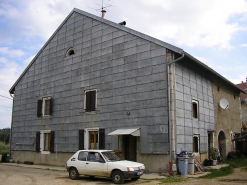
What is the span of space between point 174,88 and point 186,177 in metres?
4.33

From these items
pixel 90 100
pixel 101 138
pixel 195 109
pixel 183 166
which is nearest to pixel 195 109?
pixel 195 109

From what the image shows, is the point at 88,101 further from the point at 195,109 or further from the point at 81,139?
the point at 195,109

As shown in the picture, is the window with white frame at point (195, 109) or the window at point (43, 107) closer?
the window with white frame at point (195, 109)

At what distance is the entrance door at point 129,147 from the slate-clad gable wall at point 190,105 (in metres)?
2.71

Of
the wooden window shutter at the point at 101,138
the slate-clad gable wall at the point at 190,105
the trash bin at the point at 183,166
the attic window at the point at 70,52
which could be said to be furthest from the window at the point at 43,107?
the trash bin at the point at 183,166

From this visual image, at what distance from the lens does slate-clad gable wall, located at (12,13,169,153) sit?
14.4m

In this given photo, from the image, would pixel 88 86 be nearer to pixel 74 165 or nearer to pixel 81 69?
pixel 81 69

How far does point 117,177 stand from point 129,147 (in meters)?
4.66

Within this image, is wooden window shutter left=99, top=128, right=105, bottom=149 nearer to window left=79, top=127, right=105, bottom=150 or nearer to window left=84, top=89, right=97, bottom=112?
window left=79, top=127, right=105, bottom=150

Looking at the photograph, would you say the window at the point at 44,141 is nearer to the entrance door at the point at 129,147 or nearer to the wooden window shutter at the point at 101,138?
the wooden window shutter at the point at 101,138

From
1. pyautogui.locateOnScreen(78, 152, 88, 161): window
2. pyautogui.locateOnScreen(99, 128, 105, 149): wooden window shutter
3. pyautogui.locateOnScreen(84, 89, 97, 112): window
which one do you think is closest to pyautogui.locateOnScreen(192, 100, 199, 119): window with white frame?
pyautogui.locateOnScreen(99, 128, 105, 149): wooden window shutter

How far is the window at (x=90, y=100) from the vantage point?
17.0 m

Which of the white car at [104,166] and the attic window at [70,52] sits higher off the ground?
the attic window at [70,52]

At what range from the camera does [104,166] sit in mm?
11266
